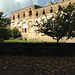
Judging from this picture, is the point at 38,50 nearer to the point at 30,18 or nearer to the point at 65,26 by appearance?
the point at 65,26

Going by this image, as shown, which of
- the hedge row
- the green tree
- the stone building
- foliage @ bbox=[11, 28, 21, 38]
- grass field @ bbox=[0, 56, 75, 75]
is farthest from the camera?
foliage @ bbox=[11, 28, 21, 38]

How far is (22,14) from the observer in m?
37.1

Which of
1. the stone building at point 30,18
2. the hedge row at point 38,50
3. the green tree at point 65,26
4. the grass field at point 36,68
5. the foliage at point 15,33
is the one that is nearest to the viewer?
the grass field at point 36,68

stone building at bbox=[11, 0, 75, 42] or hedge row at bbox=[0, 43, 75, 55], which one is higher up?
stone building at bbox=[11, 0, 75, 42]

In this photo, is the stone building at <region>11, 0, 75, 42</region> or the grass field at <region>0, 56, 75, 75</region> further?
the stone building at <region>11, 0, 75, 42</region>

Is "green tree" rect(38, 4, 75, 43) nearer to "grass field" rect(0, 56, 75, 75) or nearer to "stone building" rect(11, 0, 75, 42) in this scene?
"grass field" rect(0, 56, 75, 75)

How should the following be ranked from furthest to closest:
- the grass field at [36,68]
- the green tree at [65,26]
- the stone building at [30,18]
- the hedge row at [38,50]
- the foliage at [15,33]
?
the foliage at [15,33] < the stone building at [30,18] < the green tree at [65,26] < the hedge row at [38,50] < the grass field at [36,68]

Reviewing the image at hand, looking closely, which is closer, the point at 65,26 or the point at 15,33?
the point at 65,26

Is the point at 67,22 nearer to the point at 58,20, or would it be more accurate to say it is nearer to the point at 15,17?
the point at 58,20

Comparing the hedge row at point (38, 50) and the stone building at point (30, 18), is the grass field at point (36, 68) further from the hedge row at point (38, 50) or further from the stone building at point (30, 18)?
the stone building at point (30, 18)

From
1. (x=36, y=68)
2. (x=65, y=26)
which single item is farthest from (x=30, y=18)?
(x=36, y=68)

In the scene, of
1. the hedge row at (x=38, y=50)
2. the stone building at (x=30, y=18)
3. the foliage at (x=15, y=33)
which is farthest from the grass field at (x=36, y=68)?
the foliage at (x=15, y=33)

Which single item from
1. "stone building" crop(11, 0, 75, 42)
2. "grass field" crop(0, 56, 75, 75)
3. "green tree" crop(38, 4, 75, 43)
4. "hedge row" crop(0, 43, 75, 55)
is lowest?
"grass field" crop(0, 56, 75, 75)

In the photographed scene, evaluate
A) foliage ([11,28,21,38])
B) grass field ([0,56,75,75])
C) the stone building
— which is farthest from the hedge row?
foliage ([11,28,21,38])
